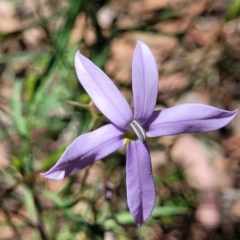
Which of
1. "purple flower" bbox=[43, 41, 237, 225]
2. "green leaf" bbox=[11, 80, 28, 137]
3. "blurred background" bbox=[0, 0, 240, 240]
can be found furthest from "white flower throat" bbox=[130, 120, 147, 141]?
"green leaf" bbox=[11, 80, 28, 137]

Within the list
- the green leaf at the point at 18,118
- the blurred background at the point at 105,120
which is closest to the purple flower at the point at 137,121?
the blurred background at the point at 105,120

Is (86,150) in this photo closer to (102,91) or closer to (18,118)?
(102,91)

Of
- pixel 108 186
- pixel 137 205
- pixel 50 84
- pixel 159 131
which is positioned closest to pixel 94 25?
pixel 50 84

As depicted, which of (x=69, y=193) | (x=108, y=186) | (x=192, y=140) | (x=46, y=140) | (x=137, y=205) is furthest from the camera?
(x=192, y=140)

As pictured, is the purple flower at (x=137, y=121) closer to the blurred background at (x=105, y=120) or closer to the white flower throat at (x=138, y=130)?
the white flower throat at (x=138, y=130)

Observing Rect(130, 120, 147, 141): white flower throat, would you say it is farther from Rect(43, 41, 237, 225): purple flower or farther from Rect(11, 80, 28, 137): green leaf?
Rect(11, 80, 28, 137): green leaf

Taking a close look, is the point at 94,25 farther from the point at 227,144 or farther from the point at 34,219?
the point at 227,144

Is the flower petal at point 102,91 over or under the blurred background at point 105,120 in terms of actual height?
over
